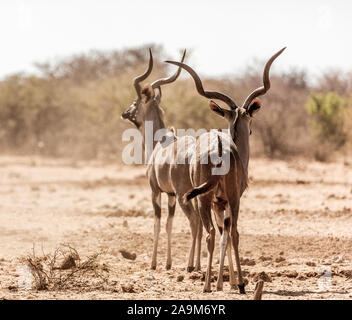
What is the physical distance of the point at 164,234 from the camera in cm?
1119

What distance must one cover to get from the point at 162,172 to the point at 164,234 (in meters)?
2.43

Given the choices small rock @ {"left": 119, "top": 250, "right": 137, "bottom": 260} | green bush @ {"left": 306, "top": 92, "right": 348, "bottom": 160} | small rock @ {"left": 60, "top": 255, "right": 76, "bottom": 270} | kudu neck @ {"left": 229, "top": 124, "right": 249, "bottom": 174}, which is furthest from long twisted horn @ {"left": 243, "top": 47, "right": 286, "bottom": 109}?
green bush @ {"left": 306, "top": 92, "right": 348, "bottom": 160}

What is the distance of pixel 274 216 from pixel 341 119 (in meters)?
16.0

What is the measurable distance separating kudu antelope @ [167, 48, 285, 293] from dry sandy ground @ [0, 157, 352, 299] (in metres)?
0.57

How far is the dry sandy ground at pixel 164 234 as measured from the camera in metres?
7.41

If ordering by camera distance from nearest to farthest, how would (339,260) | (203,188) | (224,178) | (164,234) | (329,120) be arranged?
(203,188)
(224,178)
(339,260)
(164,234)
(329,120)

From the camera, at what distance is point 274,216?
41.1 ft

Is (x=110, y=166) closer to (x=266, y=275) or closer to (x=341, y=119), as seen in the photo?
(x=341, y=119)

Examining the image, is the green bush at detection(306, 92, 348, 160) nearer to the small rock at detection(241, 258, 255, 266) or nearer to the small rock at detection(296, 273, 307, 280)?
the small rock at detection(241, 258, 255, 266)

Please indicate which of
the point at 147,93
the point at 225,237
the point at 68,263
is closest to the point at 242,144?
the point at 225,237

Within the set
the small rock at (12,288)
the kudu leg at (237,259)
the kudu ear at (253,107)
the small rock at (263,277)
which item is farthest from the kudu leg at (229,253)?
the small rock at (12,288)

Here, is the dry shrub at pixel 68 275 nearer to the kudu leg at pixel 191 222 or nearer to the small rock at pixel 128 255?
the small rock at pixel 128 255

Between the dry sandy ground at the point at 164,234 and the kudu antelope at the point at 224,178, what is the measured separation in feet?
1.86

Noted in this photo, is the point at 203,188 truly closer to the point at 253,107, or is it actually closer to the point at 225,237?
the point at 225,237
